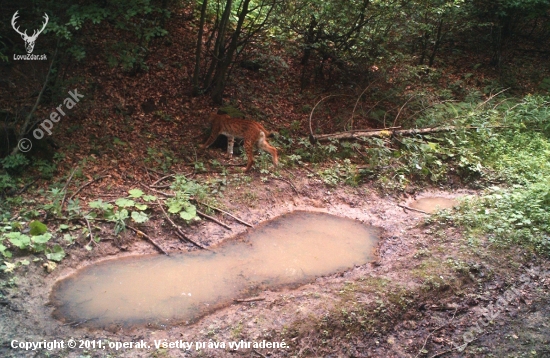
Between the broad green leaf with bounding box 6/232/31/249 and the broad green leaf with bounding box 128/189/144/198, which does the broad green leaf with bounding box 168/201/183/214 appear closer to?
the broad green leaf with bounding box 128/189/144/198

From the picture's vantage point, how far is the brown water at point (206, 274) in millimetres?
5062

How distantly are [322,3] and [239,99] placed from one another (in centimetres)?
311

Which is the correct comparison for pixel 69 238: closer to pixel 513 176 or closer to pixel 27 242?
pixel 27 242

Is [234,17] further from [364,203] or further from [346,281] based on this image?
[346,281]

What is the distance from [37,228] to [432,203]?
7364 mm

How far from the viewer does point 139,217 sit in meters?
6.45

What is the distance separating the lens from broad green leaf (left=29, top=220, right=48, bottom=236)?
5.64 metres

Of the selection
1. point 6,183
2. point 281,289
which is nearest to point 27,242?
point 6,183

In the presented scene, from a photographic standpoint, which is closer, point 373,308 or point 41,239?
point 373,308

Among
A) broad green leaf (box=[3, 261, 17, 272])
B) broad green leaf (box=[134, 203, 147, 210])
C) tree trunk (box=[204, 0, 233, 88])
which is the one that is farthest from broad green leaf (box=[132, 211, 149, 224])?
Result: tree trunk (box=[204, 0, 233, 88])

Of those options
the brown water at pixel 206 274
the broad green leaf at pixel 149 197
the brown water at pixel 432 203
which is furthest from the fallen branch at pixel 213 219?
the brown water at pixel 432 203

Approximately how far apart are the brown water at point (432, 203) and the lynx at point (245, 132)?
3136mm

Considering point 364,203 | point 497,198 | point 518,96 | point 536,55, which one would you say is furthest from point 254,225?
point 536,55

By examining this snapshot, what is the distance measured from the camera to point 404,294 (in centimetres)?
549
